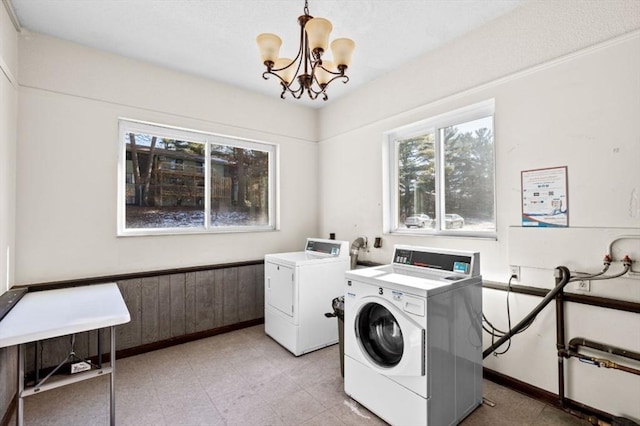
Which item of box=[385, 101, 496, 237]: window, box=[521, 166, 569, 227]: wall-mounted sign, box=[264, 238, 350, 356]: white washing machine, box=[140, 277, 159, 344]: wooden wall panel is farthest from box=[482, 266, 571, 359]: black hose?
box=[140, 277, 159, 344]: wooden wall panel

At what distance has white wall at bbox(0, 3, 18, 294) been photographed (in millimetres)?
2113

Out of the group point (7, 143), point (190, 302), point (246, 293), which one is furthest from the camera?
point (246, 293)

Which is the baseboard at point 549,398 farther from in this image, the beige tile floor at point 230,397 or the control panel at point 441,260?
the control panel at point 441,260

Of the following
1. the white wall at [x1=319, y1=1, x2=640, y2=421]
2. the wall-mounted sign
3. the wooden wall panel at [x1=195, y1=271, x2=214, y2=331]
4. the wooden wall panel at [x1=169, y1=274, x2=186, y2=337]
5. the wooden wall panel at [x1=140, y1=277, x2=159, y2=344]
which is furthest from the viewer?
the wooden wall panel at [x1=195, y1=271, x2=214, y2=331]

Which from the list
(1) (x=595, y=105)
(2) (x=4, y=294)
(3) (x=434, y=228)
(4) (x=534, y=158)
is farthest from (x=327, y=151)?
(2) (x=4, y=294)

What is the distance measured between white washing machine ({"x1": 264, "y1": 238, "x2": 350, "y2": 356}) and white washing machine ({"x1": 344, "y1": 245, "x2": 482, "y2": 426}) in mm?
777

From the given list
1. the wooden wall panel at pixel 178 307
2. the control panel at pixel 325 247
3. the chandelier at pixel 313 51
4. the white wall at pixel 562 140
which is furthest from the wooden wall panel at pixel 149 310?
the white wall at pixel 562 140

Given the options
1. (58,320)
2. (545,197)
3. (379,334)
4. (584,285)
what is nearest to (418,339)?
(379,334)

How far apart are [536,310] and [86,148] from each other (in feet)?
12.5

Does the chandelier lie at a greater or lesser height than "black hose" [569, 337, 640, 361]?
greater

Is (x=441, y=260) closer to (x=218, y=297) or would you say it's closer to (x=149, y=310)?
(x=218, y=297)

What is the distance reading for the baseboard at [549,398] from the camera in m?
1.88

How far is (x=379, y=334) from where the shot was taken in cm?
216

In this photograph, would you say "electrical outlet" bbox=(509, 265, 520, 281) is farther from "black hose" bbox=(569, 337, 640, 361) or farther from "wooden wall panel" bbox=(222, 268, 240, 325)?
"wooden wall panel" bbox=(222, 268, 240, 325)
